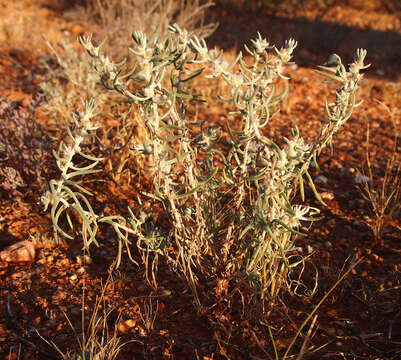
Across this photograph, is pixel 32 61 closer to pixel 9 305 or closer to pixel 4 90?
pixel 4 90

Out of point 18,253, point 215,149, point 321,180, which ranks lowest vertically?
point 321,180

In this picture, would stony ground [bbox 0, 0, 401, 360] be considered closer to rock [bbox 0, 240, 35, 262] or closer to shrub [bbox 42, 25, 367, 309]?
rock [bbox 0, 240, 35, 262]

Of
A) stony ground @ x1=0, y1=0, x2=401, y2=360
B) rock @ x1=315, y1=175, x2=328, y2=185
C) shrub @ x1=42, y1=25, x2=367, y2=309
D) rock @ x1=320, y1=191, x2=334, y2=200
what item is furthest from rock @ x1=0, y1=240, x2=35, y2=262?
rock @ x1=315, y1=175, x2=328, y2=185

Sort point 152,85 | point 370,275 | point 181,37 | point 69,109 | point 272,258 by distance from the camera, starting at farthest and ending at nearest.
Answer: point 69,109, point 370,275, point 272,258, point 181,37, point 152,85

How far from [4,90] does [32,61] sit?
980mm

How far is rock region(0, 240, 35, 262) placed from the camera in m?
2.08

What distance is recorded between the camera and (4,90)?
3922 mm

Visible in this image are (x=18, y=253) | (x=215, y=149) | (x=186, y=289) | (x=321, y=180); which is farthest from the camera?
(x=321, y=180)

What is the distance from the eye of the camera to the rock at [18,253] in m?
2.08

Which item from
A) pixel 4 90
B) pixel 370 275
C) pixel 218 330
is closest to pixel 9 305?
pixel 218 330

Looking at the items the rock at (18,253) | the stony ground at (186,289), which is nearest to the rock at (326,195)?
the stony ground at (186,289)

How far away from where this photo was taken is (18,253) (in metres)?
2.08

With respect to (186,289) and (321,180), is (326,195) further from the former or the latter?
(186,289)

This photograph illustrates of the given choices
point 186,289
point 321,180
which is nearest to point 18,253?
point 186,289
